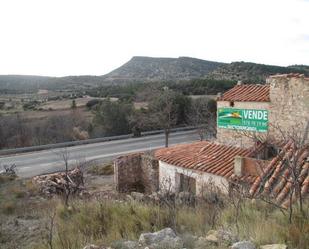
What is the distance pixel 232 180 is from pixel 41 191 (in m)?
9.13

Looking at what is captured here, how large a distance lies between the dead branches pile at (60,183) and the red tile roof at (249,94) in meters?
7.41

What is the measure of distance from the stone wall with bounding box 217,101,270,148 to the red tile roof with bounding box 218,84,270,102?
0.15 meters

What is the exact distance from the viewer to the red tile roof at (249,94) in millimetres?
14094

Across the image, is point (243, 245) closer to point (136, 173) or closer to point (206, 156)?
point (206, 156)

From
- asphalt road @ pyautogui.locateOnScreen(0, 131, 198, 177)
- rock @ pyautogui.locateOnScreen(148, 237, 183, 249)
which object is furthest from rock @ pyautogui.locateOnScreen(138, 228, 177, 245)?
asphalt road @ pyautogui.locateOnScreen(0, 131, 198, 177)

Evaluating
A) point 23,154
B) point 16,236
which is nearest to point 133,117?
point 23,154

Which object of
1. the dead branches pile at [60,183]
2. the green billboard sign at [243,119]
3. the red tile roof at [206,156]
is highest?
the green billboard sign at [243,119]

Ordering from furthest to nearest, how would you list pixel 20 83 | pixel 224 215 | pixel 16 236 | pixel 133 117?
pixel 20 83, pixel 133 117, pixel 16 236, pixel 224 215

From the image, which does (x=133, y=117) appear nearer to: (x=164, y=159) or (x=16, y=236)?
(x=164, y=159)

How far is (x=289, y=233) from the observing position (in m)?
4.82

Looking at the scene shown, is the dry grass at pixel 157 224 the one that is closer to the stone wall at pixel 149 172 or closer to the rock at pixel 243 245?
the rock at pixel 243 245

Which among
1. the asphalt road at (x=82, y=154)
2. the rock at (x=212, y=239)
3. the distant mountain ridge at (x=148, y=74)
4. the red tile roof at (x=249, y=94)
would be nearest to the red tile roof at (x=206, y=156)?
the red tile roof at (x=249, y=94)

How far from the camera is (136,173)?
18562 millimetres

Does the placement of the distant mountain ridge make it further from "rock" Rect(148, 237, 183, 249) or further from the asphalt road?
"rock" Rect(148, 237, 183, 249)
